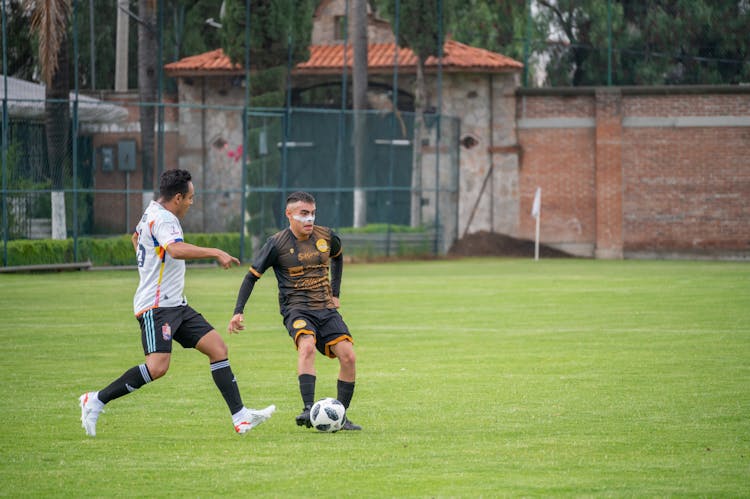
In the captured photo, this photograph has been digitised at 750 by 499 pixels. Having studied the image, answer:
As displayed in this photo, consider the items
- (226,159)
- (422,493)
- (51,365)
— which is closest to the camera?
(422,493)

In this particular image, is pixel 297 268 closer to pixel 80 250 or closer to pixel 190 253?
pixel 190 253

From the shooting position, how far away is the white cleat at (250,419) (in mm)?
9289

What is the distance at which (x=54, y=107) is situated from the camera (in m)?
31.8

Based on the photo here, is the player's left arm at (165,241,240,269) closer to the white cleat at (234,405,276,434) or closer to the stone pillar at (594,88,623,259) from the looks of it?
the white cleat at (234,405,276,434)

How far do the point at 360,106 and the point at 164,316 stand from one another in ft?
101

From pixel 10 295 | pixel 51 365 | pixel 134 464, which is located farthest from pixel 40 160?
pixel 134 464

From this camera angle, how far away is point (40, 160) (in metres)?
30.5

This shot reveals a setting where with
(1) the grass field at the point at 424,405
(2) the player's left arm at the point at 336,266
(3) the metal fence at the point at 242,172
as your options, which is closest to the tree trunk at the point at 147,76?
(3) the metal fence at the point at 242,172

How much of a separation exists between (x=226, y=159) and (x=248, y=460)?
34.7m

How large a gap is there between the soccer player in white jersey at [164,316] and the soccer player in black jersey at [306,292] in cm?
44

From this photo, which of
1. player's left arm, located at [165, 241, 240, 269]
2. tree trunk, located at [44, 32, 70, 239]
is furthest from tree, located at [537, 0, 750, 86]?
player's left arm, located at [165, 241, 240, 269]

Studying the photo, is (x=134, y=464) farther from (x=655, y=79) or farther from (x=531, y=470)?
(x=655, y=79)

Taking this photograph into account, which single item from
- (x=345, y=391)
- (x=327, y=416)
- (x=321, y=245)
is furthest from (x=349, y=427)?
(x=321, y=245)

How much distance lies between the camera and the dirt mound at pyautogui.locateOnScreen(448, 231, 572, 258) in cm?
4131
